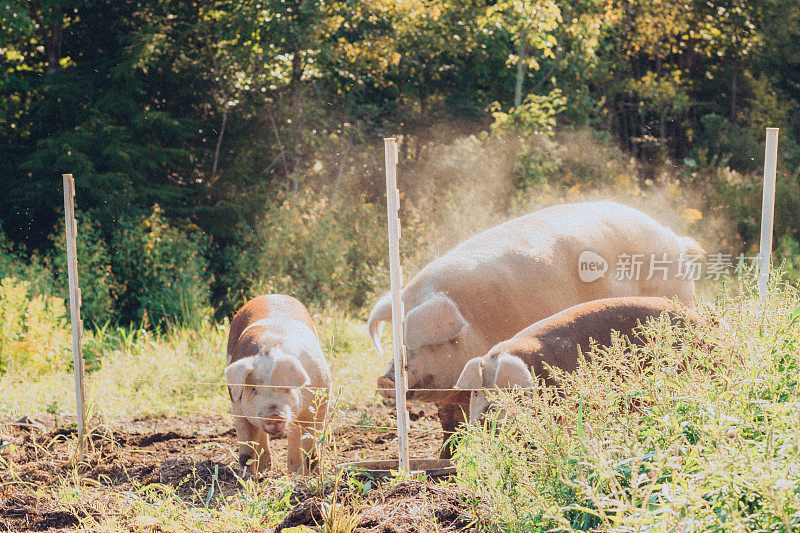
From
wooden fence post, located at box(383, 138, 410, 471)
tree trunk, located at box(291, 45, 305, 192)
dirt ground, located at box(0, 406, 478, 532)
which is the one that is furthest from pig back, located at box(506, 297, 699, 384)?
tree trunk, located at box(291, 45, 305, 192)

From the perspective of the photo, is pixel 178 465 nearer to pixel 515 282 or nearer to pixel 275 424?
pixel 275 424

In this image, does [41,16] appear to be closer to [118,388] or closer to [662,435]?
[118,388]

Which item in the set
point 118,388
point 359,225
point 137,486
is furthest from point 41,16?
point 137,486

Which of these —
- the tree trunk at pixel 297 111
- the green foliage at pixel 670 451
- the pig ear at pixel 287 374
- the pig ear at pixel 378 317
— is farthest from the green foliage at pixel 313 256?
the green foliage at pixel 670 451

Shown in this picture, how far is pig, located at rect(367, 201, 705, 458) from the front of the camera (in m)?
5.03

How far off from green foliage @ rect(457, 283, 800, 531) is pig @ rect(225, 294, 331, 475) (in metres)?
1.21

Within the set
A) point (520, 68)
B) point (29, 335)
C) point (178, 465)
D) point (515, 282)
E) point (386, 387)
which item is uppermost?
point (520, 68)

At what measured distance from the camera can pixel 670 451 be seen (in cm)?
254

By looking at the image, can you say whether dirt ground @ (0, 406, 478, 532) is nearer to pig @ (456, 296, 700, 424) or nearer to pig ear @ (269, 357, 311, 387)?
pig ear @ (269, 357, 311, 387)

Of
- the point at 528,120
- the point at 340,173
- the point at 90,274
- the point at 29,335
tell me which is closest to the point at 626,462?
the point at 29,335

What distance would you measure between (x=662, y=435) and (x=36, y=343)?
248 inches

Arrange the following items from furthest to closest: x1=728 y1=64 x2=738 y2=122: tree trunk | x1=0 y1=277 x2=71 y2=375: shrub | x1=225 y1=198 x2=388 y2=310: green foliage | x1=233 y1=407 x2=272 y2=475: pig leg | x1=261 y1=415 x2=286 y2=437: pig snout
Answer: x1=728 y1=64 x2=738 y2=122: tree trunk
x1=225 y1=198 x2=388 y2=310: green foliage
x1=0 y1=277 x2=71 y2=375: shrub
x1=233 y1=407 x2=272 y2=475: pig leg
x1=261 y1=415 x2=286 y2=437: pig snout

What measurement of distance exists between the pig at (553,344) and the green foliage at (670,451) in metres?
0.17

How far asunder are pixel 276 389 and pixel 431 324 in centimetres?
104
